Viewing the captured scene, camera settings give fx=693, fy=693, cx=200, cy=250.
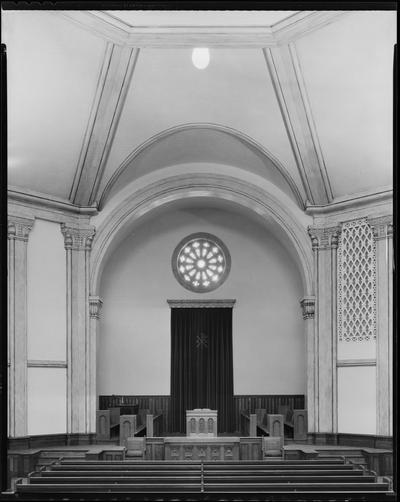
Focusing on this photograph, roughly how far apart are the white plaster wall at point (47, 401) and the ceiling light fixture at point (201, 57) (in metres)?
7.06

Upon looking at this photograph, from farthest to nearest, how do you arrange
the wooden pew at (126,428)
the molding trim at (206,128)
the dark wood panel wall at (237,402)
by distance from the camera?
the dark wood panel wall at (237,402)
the molding trim at (206,128)
the wooden pew at (126,428)

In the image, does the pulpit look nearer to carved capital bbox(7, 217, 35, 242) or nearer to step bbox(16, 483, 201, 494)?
carved capital bbox(7, 217, 35, 242)

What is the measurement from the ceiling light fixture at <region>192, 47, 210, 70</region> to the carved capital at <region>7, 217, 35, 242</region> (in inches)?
195

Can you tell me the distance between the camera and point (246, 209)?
17.0 m

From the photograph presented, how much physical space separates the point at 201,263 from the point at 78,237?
14.6 feet

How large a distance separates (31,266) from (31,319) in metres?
1.12

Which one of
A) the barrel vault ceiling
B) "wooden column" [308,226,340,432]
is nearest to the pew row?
"wooden column" [308,226,340,432]

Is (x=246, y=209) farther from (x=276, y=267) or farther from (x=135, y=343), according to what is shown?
(x=135, y=343)

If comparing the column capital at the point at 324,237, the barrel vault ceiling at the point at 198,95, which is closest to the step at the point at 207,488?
the barrel vault ceiling at the point at 198,95

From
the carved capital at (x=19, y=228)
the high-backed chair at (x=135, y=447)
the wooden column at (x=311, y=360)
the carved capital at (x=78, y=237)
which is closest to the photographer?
the high-backed chair at (x=135, y=447)

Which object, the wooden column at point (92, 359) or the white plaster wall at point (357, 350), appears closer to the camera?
the white plaster wall at point (357, 350)

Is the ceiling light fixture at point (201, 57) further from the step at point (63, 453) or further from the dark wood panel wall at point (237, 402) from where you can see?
the dark wood panel wall at point (237, 402)

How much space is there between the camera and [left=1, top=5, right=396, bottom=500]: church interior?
464 inches

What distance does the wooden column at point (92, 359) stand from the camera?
1541 centimetres
